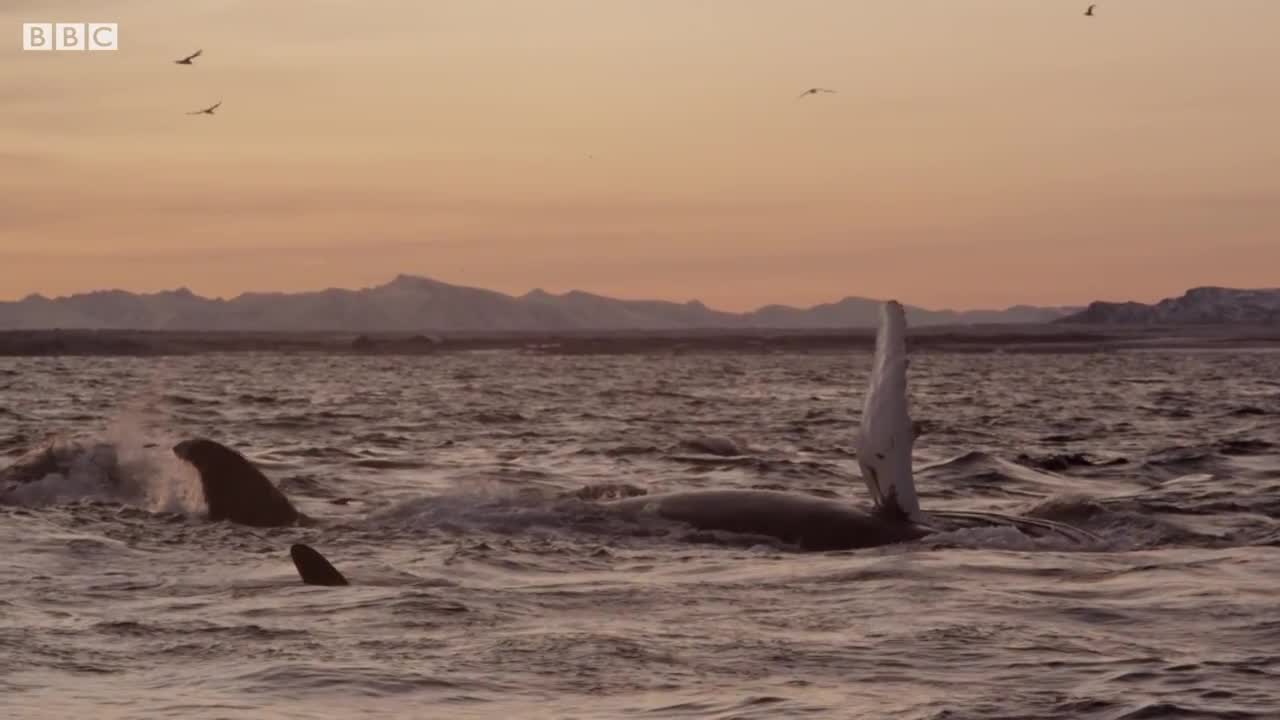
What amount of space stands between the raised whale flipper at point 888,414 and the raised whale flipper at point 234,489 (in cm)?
560

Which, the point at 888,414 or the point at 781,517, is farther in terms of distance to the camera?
the point at 781,517

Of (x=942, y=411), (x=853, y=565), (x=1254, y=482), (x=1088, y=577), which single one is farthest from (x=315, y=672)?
(x=942, y=411)

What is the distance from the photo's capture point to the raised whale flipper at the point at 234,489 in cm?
1656

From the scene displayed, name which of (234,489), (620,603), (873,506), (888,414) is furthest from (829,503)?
(234,489)

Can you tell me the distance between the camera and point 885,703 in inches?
358

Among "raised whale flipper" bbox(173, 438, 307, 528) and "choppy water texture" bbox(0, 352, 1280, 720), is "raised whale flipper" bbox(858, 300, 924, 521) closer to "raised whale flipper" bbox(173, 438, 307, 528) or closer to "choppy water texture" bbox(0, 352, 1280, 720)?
"choppy water texture" bbox(0, 352, 1280, 720)

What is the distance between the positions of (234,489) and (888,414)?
21.5 feet

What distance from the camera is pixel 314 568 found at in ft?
42.3

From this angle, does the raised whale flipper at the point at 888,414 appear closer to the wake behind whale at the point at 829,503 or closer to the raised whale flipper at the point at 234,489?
the wake behind whale at the point at 829,503

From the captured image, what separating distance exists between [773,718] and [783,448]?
21.9 m

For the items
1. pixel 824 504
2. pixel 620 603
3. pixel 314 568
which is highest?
pixel 824 504

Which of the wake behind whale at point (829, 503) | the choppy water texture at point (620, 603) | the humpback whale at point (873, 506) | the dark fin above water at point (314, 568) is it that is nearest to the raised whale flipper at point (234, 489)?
the wake behind whale at point (829, 503)

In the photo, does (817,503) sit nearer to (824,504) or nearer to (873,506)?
(824,504)

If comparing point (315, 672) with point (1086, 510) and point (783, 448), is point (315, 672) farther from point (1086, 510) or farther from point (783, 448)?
point (783, 448)
